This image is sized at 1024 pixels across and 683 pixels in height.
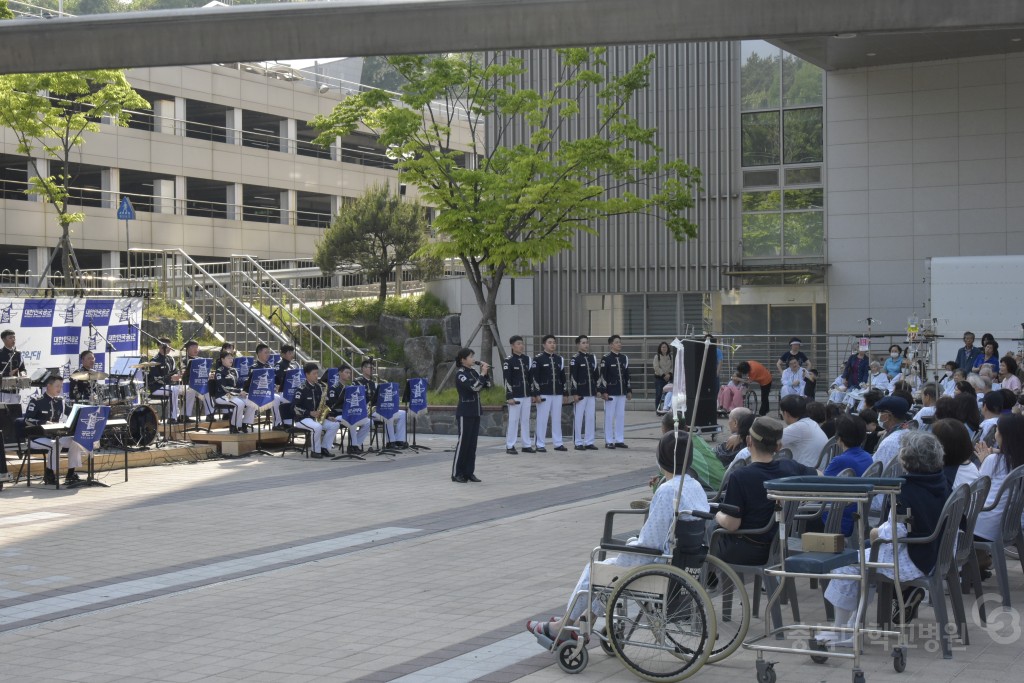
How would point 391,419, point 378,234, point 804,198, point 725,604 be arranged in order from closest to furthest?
point 725,604, point 391,419, point 804,198, point 378,234

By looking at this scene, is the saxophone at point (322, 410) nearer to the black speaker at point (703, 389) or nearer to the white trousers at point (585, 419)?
the white trousers at point (585, 419)

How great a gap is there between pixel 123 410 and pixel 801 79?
20135 millimetres

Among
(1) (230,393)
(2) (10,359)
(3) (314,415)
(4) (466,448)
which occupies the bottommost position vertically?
(4) (466,448)

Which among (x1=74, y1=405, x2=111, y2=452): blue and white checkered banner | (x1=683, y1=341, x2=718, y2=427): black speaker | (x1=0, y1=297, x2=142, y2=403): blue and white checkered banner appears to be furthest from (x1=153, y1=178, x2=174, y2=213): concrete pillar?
(x1=74, y1=405, x2=111, y2=452): blue and white checkered banner

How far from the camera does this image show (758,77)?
31.2 m

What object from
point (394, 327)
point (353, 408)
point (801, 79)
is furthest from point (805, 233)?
point (353, 408)

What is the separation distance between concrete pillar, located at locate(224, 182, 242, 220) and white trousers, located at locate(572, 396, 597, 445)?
3090 cm

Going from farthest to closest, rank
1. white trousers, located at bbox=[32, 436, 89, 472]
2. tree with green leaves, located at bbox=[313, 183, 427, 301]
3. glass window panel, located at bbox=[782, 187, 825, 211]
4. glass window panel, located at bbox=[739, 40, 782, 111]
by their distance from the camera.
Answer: tree with green leaves, located at bbox=[313, 183, 427, 301], glass window panel, located at bbox=[739, 40, 782, 111], glass window panel, located at bbox=[782, 187, 825, 211], white trousers, located at bbox=[32, 436, 89, 472]

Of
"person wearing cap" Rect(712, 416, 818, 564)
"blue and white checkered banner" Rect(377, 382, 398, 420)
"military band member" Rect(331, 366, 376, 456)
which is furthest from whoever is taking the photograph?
"blue and white checkered banner" Rect(377, 382, 398, 420)

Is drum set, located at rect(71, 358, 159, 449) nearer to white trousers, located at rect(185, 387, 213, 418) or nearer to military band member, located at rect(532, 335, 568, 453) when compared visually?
white trousers, located at rect(185, 387, 213, 418)

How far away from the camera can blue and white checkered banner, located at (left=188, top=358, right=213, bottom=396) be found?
830 inches

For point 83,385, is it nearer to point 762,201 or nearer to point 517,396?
point 517,396

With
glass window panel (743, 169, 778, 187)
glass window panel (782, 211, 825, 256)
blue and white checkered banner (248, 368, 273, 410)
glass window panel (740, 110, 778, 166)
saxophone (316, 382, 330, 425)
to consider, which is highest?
glass window panel (740, 110, 778, 166)

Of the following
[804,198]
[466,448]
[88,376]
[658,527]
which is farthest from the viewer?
[804,198]
